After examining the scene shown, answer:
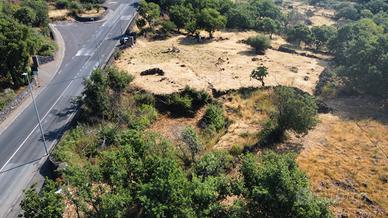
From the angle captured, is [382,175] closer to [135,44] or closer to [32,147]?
[32,147]

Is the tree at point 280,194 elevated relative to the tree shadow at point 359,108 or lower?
elevated

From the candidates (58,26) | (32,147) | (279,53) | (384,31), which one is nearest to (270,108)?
(279,53)

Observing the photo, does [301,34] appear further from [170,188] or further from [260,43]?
[170,188]

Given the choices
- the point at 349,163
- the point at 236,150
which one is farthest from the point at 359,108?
the point at 236,150

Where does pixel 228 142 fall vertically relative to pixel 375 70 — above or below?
below

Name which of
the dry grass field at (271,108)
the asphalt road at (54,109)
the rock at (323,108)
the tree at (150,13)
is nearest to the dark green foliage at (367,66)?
the dry grass field at (271,108)

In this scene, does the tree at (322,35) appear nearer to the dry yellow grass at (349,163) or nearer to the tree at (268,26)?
the tree at (268,26)
